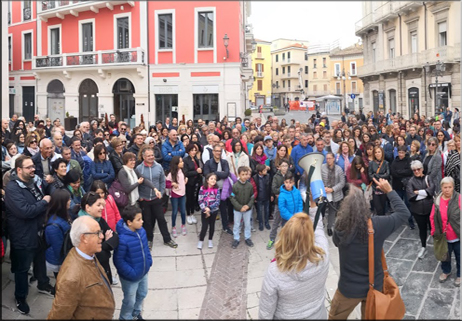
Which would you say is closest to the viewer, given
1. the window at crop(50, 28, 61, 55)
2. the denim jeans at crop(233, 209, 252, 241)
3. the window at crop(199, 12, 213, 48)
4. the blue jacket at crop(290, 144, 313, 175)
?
the denim jeans at crop(233, 209, 252, 241)

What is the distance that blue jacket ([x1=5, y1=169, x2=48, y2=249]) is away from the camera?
4338 millimetres

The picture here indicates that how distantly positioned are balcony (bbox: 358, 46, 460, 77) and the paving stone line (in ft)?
68.7

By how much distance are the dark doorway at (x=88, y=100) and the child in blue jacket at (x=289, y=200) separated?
1802cm

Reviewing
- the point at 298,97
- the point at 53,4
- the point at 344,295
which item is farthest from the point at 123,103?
the point at 298,97

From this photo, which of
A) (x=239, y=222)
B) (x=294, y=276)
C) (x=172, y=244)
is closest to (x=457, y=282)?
(x=239, y=222)

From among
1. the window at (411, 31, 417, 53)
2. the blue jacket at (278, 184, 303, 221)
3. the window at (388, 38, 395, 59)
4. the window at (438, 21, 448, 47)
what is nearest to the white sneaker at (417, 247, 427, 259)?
the blue jacket at (278, 184, 303, 221)

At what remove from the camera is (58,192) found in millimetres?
4465

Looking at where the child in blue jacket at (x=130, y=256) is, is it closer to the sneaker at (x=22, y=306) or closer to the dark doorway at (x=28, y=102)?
the sneaker at (x=22, y=306)

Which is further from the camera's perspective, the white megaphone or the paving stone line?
the paving stone line

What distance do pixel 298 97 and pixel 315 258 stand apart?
169 feet

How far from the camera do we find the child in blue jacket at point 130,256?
410 centimetres

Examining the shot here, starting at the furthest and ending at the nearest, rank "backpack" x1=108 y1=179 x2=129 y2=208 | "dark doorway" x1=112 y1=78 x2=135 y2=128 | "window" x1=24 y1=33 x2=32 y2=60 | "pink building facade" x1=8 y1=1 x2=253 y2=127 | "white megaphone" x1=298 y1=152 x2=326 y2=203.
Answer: "window" x1=24 y1=33 x2=32 y2=60, "dark doorway" x1=112 y1=78 x2=135 y2=128, "pink building facade" x1=8 y1=1 x2=253 y2=127, "backpack" x1=108 y1=179 x2=129 y2=208, "white megaphone" x1=298 y1=152 x2=326 y2=203

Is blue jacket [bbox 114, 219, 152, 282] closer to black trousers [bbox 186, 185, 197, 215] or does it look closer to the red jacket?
the red jacket

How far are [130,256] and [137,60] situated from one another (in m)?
17.5
